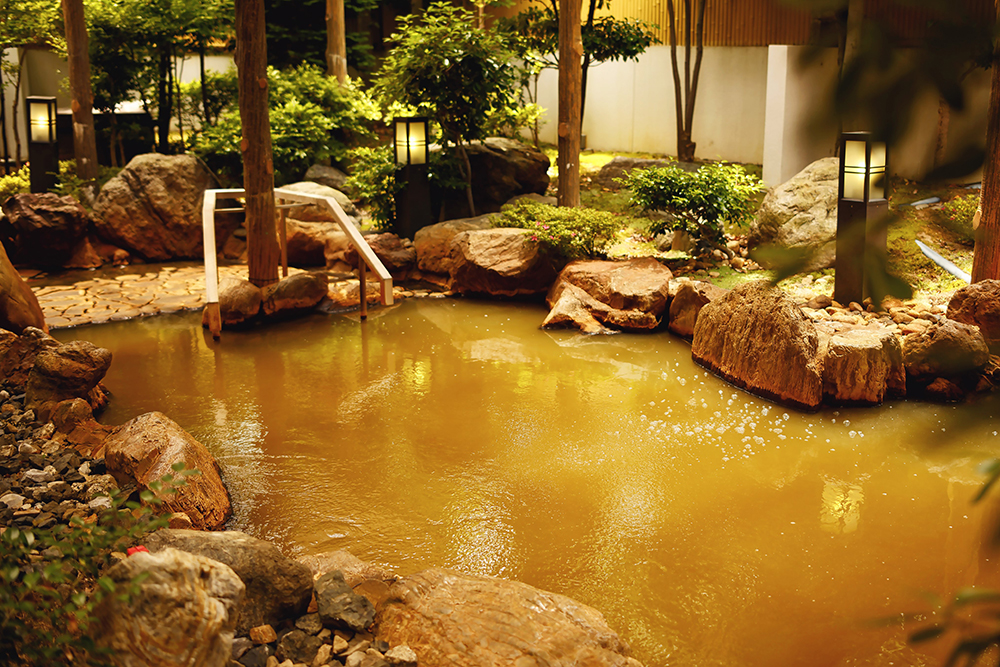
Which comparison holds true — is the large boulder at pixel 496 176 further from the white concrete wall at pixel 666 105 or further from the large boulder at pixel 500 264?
the white concrete wall at pixel 666 105

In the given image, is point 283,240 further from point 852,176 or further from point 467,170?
point 852,176

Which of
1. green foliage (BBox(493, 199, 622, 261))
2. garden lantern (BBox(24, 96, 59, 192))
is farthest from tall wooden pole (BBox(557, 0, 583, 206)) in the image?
garden lantern (BBox(24, 96, 59, 192))

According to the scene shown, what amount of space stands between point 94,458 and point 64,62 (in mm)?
14744

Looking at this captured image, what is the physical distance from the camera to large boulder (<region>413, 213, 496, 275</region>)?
10508mm

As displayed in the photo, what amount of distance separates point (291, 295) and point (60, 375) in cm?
342

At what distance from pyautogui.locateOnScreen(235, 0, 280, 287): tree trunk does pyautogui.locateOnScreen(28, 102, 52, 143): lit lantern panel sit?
441 cm

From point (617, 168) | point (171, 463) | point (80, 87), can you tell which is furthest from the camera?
point (617, 168)

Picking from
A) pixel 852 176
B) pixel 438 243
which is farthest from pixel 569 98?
pixel 852 176

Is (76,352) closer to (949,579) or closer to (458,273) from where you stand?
(458,273)

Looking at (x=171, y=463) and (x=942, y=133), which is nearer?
(x=942, y=133)

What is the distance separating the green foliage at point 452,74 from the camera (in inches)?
438

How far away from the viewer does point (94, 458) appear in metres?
5.29

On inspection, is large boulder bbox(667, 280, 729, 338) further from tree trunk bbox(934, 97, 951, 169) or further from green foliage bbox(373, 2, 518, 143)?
tree trunk bbox(934, 97, 951, 169)

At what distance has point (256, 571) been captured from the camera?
3.60 meters
